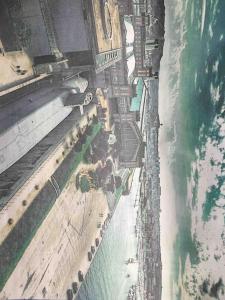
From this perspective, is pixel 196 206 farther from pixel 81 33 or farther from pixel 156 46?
pixel 81 33

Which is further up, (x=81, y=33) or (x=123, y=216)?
(x=81, y=33)

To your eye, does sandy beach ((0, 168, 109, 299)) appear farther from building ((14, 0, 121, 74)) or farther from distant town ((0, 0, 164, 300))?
building ((14, 0, 121, 74))

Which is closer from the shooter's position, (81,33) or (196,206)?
(81,33)

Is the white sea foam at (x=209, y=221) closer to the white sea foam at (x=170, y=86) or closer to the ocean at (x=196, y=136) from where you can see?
the ocean at (x=196, y=136)

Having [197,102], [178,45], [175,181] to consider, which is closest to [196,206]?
[175,181]

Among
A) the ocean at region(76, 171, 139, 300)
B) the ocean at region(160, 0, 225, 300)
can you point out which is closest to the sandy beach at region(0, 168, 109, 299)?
the ocean at region(76, 171, 139, 300)
